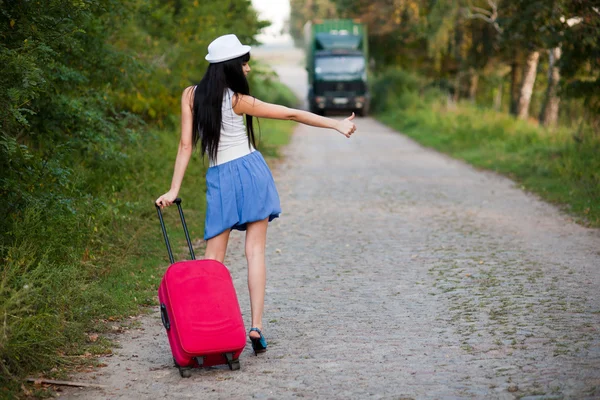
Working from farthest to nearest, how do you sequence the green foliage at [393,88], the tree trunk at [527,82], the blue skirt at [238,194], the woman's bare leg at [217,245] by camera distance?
the green foliage at [393,88]
the tree trunk at [527,82]
the woman's bare leg at [217,245]
the blue skirt at [238,194]

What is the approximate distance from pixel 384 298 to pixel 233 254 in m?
2.67

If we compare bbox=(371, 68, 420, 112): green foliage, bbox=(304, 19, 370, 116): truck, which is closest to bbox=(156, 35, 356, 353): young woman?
bbox=(304, 19, 370, 116): truck

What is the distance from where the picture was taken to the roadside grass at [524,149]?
13.1m

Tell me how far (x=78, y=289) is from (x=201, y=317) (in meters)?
1.51

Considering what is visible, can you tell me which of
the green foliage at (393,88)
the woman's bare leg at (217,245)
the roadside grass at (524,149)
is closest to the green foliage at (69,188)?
the woman's bare leg at (217,245)

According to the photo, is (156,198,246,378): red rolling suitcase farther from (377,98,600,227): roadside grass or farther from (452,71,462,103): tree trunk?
(452,71,462,103): tree trunk

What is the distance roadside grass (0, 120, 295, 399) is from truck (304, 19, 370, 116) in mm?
30689

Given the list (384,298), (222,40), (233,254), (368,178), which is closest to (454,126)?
(368,178)

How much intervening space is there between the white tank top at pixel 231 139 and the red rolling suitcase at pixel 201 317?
0.70 metres

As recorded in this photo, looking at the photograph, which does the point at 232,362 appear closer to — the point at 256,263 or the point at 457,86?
the point at 256,263

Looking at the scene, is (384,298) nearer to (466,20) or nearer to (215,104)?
(215,104)

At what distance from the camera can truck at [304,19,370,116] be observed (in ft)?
135

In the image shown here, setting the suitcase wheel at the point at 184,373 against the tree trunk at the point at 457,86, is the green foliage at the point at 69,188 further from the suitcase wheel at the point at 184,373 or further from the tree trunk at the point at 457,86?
the tree trunk at the point at 457,86

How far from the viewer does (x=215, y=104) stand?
17.6 feet
